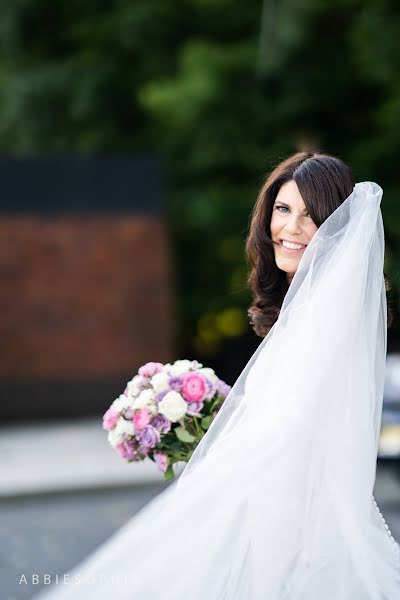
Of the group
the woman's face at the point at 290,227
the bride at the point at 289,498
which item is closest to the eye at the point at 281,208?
the woman's face at the point at 290,227

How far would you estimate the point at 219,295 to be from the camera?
19.3 m

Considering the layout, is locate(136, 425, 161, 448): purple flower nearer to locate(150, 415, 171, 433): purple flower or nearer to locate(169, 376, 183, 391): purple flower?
locate(150, 415, 171, 433): purple flower

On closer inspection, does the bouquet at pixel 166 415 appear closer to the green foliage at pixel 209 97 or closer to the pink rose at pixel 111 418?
the pink rose at pixel 111 418

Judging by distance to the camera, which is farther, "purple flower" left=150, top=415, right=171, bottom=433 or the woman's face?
"purple flower" left=150, top=415, right=171, bottom=433

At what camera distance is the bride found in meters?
2.93

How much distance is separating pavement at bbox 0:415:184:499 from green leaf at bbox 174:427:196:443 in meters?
6.60

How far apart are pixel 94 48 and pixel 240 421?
1764 centimetres

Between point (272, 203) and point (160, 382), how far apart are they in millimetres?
686

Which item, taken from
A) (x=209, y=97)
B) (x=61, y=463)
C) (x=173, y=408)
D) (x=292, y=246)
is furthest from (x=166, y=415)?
(x=209, y=97)

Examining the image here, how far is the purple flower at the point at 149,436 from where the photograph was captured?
3.61 meters

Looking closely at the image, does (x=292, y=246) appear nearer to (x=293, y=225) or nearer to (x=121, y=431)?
(x=293, y=225)

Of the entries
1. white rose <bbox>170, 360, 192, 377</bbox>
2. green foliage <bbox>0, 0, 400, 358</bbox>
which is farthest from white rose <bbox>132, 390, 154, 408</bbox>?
green foliage <bbox>0, 0, 400, 358</bbox>

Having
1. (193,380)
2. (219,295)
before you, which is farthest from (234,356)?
(193,380)

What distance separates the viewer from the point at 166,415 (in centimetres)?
361
